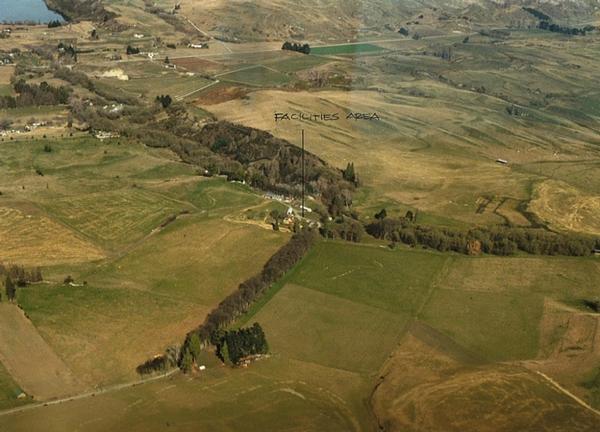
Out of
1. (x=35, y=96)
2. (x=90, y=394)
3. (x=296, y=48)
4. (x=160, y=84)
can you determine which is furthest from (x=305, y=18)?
(x=90, y=394)

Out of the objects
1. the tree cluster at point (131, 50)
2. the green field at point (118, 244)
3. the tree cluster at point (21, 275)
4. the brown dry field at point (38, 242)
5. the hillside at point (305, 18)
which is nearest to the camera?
the green field at point (118, 244)

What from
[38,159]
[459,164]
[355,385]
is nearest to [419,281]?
[355,385]

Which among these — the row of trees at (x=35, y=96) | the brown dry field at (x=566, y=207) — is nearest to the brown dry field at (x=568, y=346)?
the brown dry field at (x=566, y=207)

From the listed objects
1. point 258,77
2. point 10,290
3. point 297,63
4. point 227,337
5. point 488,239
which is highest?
point 297,63

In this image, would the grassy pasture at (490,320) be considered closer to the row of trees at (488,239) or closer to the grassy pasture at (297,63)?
the row of trees at (488,239)

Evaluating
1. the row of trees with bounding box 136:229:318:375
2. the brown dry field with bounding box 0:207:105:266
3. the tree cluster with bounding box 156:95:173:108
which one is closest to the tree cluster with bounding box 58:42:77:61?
the tree cluster with bounding box 156:95:173:108

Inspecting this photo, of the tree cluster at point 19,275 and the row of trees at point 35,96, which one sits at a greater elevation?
the row of trees at point 35,96

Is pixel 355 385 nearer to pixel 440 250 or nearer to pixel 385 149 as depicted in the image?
pixel 440 250

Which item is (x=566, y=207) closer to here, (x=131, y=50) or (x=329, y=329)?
(x=329, y=329)
